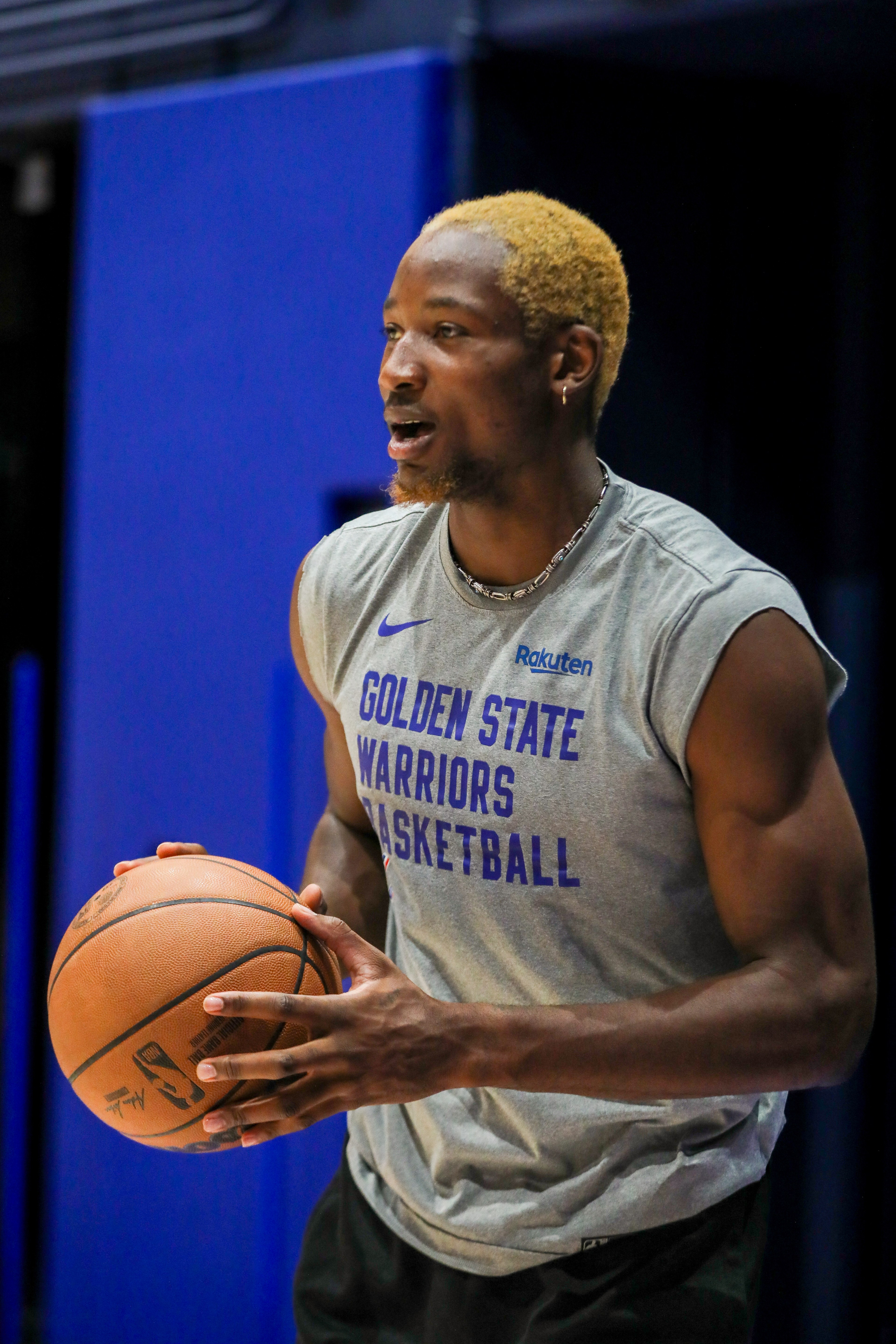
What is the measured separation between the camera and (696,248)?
253cm

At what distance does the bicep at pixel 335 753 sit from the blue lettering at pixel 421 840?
237 mm

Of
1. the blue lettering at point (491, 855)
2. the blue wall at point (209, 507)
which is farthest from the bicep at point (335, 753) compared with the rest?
the blue wall at point (209, 507)

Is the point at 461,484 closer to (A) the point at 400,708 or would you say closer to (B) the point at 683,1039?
(A) the point at 400,708

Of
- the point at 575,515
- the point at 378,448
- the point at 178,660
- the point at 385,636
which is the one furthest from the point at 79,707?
the point at 575,515

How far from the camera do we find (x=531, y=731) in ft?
5.36

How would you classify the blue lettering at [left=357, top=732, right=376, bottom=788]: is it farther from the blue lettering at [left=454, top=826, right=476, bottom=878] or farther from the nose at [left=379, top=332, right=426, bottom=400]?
the nose at [left=379, top=332, right=426, bottom=400]

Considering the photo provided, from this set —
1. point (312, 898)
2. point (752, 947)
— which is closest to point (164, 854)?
point (312, 898)

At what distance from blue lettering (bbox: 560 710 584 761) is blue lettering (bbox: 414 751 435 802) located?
0.53 ft

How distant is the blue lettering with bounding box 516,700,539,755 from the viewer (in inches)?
64.0

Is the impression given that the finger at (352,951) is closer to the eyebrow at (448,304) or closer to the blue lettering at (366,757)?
the blue lettering at (366,757)

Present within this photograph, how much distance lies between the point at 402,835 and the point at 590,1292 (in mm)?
523

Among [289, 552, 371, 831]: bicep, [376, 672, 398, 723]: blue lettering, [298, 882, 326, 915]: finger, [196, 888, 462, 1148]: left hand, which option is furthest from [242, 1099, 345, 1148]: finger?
[289, 552, 371, 831]: bicep

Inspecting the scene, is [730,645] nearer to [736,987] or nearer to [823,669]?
[823,669]

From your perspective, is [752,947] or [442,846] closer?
[752,947]
